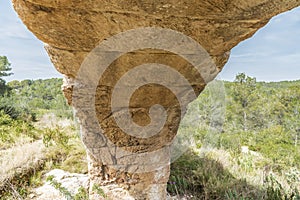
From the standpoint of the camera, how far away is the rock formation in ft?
4.41

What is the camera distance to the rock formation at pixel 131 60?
52.9 inches

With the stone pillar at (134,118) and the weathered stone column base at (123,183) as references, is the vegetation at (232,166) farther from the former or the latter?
the stone pillar at (134,118)

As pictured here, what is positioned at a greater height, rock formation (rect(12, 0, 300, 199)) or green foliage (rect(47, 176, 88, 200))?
rock formation (rect(12, 0, 300, 199))

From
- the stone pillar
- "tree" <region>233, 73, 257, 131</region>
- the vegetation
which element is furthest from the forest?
"tree" <region>233, 73, 257, 131</region>

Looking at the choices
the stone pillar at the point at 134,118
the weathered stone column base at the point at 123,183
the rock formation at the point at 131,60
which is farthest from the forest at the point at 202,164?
the rock formation at the point at 131,60

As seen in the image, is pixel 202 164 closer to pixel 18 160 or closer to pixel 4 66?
pixel 18 160

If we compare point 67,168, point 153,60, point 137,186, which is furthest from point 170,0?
point 67,168

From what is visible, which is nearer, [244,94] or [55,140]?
[55,140]

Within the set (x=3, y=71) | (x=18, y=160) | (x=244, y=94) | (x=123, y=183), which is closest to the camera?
(x=123, y=183)

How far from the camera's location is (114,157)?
7.86 ft

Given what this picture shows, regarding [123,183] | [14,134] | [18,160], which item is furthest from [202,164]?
[14,134]

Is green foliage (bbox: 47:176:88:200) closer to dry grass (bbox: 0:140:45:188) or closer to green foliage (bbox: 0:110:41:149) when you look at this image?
dry grass (bbox: 0:140:45:188)

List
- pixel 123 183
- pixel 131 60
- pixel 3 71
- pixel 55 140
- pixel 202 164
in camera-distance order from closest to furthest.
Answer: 1. pixel 131 60
2. pixel 123 183
3. pixel 202 164
4. pixel 55 140
5. pixel 3 71

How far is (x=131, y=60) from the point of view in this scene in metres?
1.73
